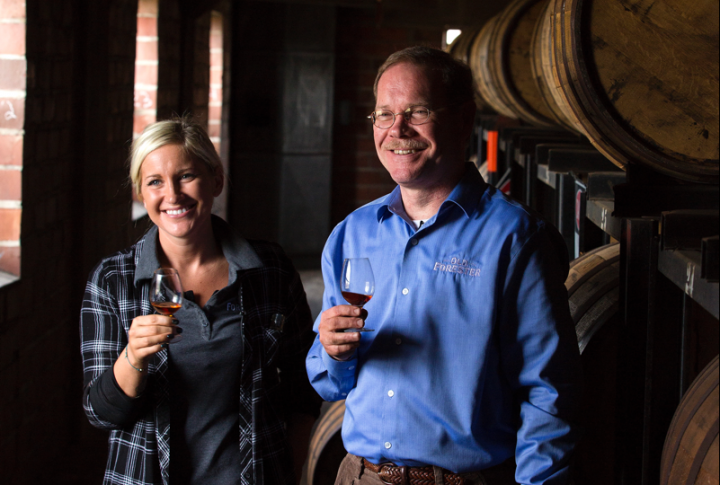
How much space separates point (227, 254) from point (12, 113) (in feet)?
4.09

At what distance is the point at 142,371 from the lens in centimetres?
156

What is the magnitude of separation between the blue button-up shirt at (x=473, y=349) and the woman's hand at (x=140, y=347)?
354mm

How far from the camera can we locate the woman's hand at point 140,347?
4.93 feet

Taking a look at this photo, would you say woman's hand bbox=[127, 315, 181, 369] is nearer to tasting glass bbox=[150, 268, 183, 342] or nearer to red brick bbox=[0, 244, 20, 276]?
tasting glass bbox=[150, 268, 183, 342]

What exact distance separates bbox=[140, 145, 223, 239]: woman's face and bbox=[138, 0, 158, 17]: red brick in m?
3.17

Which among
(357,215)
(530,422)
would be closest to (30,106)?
(357,215)

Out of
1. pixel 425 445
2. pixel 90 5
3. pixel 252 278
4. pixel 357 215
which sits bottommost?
pixel 425 445

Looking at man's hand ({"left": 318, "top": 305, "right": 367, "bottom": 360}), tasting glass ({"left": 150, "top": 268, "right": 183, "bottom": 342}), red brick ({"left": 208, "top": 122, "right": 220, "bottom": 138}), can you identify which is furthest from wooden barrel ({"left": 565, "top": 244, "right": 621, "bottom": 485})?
red brick ({"left": 208, "top": 122, "right": 220, "bottom": 138})

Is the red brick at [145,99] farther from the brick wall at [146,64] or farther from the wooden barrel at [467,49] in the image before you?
the wooden barrel at [467,49]

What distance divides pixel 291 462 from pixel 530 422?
686 millimetres

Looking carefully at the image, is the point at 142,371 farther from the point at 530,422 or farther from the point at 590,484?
the point at 590,484

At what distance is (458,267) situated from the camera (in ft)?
4.65

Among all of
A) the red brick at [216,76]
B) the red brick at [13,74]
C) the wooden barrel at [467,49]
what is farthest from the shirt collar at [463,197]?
Answer: the red brick at [216,76]

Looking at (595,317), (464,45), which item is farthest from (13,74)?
(464,45)
